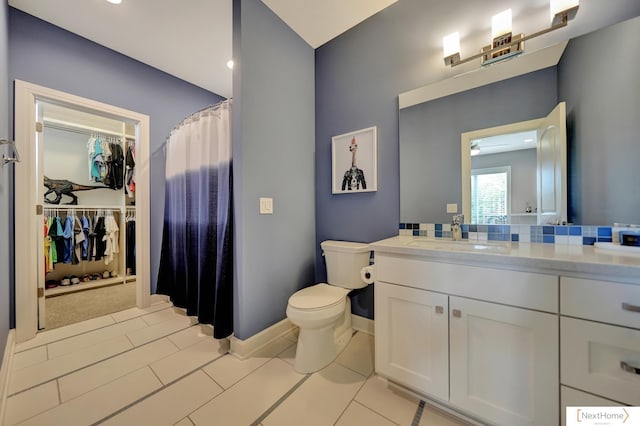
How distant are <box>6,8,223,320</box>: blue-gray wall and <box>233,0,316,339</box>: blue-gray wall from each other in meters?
1.51

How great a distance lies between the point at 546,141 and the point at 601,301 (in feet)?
3.01

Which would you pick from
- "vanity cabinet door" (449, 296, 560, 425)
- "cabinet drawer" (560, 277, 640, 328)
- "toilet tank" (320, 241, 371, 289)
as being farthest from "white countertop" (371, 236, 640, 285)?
"toilet tank" (320, 241, 371, 289)

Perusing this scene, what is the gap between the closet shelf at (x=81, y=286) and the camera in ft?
9.25

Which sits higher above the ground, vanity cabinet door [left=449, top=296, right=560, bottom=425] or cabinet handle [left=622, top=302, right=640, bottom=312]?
cabinet handle [left=622, top=302, right=640, bottom=312]

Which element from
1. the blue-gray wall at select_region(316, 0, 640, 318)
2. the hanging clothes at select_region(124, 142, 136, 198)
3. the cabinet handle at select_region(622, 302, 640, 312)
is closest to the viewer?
the cabinet handle at select_region(622, 302, 640, 312)

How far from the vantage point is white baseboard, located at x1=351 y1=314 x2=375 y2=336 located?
6.23 feet

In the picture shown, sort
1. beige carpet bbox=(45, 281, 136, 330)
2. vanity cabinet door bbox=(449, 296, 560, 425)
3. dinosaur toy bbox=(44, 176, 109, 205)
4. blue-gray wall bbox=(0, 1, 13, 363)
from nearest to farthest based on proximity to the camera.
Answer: vanity cabinet door bbox=(449, 296, 560, 425), blue-gray wall bbox=(0, 1, 13, 363), beige carpet bbox=(45, 281, 136, 330), dinosaur toy bbox=(44, 176, 109, 205)

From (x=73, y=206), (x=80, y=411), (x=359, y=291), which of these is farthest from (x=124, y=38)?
(x=359, y=291)

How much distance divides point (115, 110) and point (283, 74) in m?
1.73

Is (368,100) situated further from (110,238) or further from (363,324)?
(110,238)

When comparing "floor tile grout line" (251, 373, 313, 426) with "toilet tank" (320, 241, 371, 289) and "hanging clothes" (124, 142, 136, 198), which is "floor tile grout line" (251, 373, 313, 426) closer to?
"toilet tank" (320, 241, 371, 289)

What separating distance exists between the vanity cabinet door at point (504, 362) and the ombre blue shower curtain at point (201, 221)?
1.46 metres

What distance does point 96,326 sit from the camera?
203 centimetres

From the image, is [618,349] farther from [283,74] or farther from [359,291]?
[283,74]
